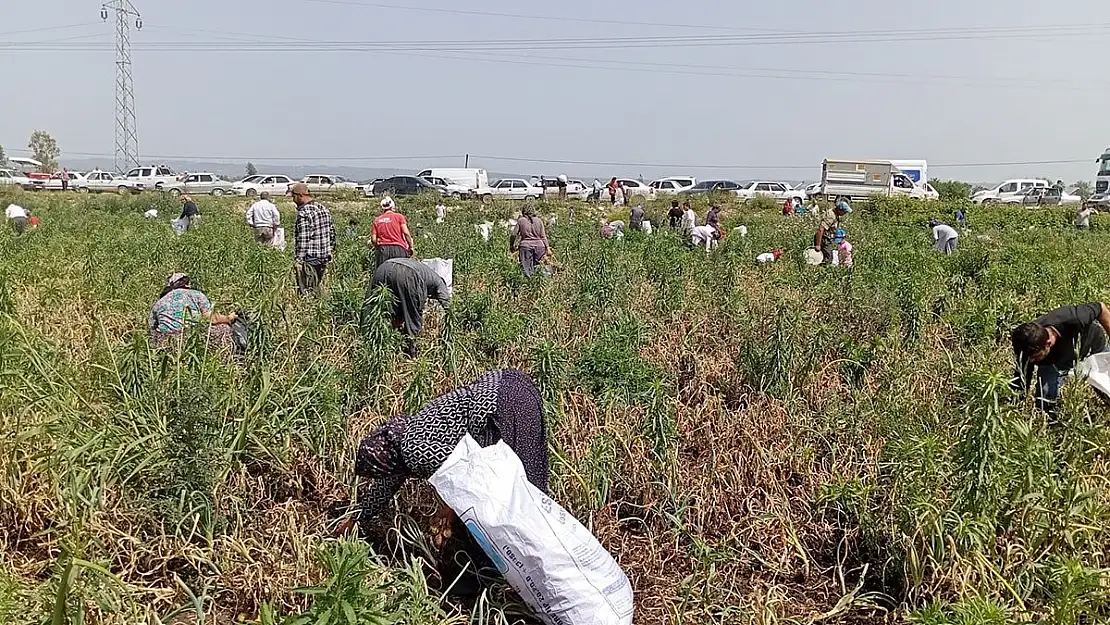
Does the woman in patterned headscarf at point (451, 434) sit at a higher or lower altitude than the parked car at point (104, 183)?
lower

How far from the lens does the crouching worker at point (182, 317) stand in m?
4.71

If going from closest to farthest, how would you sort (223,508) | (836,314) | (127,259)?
(223,508) → (836,314) → (127,259)

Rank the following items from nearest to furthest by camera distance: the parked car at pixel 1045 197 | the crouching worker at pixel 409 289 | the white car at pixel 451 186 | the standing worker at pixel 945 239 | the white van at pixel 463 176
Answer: the crouching worker at pixel 409 289 < the standing worker at pixel 945 239 < the parked car at pixel 1045 197 < the white car at pixel 451 186 < the white van at pixel 463 176

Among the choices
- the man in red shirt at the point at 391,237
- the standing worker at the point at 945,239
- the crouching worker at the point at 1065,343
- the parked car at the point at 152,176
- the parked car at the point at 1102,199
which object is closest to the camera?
the crouching worker at the point at 1065,343

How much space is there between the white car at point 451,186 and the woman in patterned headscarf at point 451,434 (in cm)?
3038

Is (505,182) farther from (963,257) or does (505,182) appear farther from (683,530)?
(683,530)

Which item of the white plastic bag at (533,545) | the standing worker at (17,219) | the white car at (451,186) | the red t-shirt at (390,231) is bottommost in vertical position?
the white plastic bag at (533,545)

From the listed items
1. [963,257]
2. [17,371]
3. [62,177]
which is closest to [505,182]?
[62,177]

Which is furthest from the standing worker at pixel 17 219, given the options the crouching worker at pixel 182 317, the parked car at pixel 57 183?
the parked car at pixel 57 183

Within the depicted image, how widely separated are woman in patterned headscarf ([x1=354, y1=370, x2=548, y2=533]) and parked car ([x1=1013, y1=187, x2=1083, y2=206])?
115 ft

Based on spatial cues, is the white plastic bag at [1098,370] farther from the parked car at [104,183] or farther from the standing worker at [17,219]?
the parked car at [104,183]

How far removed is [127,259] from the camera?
760cm

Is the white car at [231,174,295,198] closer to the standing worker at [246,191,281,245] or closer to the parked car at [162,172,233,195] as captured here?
the parked car at [162,172,233,195]

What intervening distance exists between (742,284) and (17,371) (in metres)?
6.46
